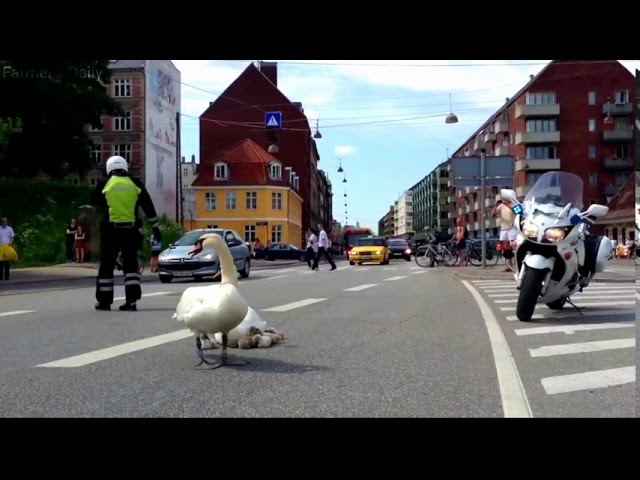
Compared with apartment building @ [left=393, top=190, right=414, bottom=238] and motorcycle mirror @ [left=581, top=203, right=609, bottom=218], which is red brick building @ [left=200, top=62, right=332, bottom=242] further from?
motorcycle mirror @ [left=581, top=203, right=609, bottom=218]

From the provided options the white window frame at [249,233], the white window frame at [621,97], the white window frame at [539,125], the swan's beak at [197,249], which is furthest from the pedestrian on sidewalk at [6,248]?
the white window frame at [539,125]

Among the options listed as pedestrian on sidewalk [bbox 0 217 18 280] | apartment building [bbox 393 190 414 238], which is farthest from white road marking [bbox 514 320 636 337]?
pedestrian on sidewalk [bbox 0 217 18 280]

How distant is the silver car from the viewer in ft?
16.8

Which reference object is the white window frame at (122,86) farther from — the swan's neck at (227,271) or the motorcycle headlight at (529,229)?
the motorcycle headlight at (529,229)

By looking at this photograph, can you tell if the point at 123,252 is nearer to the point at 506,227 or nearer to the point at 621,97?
the point at 621,97

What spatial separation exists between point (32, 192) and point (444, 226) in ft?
20.2

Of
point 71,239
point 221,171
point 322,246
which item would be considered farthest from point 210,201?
point 322,246

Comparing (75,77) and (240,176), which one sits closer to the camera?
(75,77)

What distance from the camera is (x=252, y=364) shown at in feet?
16.7

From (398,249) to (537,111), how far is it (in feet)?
102

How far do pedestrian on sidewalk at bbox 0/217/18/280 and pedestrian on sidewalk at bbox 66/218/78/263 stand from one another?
0.40m
